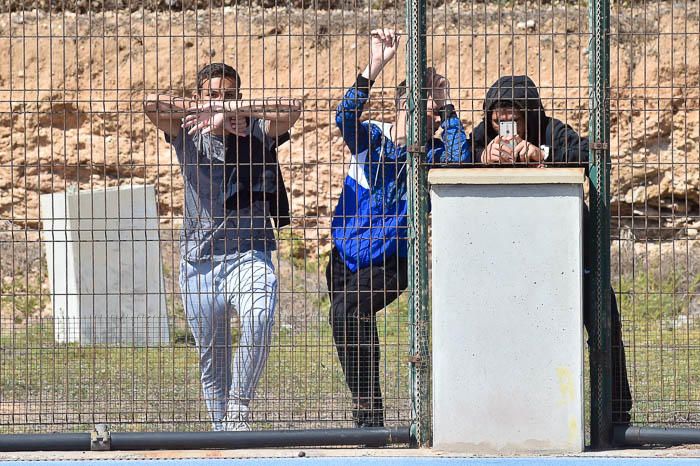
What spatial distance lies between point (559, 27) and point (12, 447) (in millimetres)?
10610

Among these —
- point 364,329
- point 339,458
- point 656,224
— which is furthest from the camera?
point 656,224

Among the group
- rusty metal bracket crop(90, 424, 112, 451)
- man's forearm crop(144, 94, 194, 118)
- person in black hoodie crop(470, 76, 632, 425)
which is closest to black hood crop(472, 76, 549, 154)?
person in black hoodie crop(470, 76, 632, 425)

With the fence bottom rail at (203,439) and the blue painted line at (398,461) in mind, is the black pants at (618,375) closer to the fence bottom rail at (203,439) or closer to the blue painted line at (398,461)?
the blue painted line at (398,461)

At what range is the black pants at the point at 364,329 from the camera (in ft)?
19.4

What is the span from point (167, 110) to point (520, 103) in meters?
1.69

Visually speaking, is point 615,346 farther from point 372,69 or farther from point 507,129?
point 372,69

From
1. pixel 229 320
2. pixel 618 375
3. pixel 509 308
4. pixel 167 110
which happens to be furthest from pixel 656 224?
pixel 167 110

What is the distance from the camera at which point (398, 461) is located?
5.53 meters

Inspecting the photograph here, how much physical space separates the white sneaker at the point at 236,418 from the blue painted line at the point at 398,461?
0.24 metres

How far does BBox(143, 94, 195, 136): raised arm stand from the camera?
19.3ft

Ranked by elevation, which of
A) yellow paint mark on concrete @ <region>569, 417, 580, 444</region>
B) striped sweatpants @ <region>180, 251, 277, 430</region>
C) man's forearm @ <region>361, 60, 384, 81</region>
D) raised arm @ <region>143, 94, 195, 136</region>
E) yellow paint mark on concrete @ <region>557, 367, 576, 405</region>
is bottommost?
yellow paint mark on concrete @ <region>569, 417, 580, 444</region>

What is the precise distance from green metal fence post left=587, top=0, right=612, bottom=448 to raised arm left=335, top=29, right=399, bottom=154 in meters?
0.96

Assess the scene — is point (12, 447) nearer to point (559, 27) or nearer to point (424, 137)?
point (424, 137)

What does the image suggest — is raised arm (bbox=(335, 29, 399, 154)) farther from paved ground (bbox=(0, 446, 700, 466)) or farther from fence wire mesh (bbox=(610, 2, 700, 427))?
paved ground (bbox=(0, 446, 700, 466))
